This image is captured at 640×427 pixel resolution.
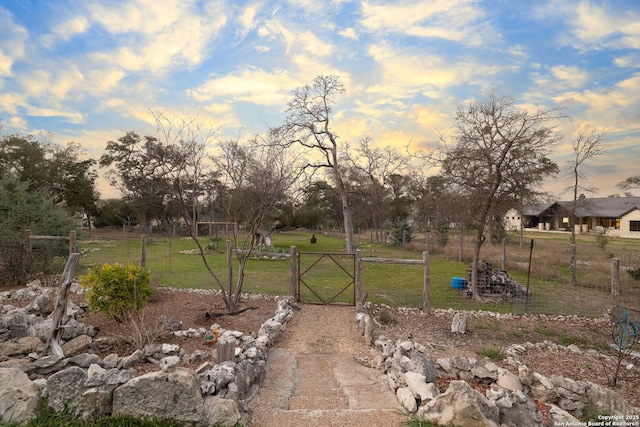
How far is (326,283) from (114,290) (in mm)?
6875

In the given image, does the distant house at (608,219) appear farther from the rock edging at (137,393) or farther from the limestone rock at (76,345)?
the limestone rock at (76,345)

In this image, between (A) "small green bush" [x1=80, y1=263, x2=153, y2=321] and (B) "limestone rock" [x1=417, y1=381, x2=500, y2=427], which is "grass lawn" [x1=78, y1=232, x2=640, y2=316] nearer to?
(A) "small green bush" [x1=80, y1=263, x2=153, y2=321]

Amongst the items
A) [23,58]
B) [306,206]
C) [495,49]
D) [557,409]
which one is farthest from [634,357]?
[306,206]

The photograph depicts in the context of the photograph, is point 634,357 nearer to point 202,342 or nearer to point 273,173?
point 202,342

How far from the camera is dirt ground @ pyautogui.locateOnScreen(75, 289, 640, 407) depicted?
586cm

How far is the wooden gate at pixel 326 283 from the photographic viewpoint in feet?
31.7

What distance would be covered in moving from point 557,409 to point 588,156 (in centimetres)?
1251

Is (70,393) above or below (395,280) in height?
above

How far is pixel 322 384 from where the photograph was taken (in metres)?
5.00

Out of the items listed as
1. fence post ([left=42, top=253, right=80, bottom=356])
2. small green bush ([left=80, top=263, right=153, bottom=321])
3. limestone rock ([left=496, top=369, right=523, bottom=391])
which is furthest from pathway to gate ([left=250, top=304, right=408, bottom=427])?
fence post ([left=42, top=253, right=80, bottom=356])

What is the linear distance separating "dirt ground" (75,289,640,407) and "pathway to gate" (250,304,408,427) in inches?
13.4

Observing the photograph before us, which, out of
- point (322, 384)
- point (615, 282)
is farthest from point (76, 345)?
point (615, 282)

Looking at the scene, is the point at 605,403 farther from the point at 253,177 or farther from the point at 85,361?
the point at 253,177

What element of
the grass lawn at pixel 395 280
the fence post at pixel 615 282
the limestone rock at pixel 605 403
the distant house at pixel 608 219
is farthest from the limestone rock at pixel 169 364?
the distant house at pixel 608 219
